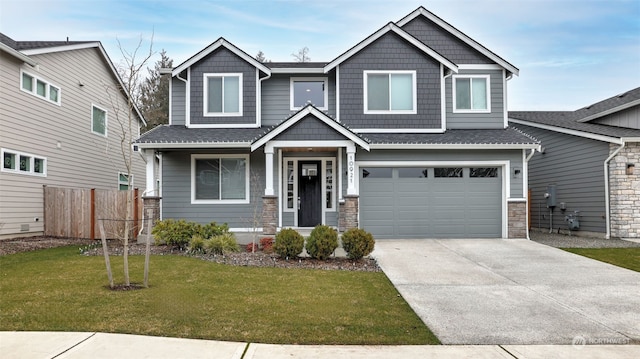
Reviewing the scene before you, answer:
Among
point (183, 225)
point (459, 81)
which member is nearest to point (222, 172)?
point (183, 225)

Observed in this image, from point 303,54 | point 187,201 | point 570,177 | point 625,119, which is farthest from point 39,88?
point 303,54

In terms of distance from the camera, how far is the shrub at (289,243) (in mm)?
10062

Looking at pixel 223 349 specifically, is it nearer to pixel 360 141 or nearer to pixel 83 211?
pixel 360 141

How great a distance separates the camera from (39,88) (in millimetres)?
15422

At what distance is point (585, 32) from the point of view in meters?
18.8

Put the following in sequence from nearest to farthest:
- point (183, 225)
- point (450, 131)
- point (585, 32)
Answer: point (183, 225) < point (450, 131) < point (585, 32)

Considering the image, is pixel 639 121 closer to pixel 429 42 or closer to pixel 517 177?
pixel 517 177

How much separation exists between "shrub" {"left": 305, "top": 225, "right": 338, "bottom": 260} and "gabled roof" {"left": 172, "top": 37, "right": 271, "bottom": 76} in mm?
6897

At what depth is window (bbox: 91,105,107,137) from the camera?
62.2ft

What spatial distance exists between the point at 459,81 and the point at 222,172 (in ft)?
28.3

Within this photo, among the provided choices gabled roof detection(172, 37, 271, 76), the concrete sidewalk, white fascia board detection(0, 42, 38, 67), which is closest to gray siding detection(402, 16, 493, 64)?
gabled roof detection(172, 37, 271, 76)

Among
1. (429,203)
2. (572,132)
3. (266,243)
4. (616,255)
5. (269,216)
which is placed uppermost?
(572,132)

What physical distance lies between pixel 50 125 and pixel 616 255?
17.9 meters

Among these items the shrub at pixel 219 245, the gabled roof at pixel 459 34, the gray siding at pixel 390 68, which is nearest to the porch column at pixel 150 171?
the shrub at pixel 219 245
